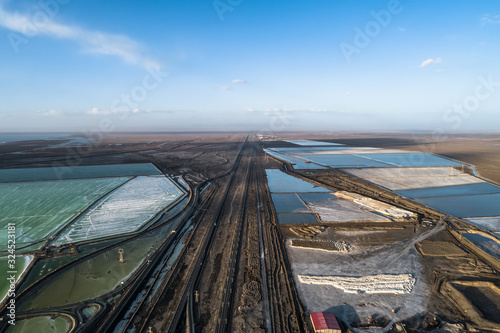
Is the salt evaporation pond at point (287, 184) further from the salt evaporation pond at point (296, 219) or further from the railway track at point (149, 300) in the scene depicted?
the railway track at point (149, 300)

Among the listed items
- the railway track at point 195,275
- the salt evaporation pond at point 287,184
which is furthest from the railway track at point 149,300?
the salt evaporation pond at point 287,184

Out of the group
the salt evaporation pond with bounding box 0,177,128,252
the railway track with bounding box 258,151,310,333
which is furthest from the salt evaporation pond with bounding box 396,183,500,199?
the salt evaporation pond with bounding box 0,177,128,252

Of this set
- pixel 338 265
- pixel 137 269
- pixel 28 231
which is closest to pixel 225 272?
pixel 137 269

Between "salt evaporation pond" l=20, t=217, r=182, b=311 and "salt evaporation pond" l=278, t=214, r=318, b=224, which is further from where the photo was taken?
"salt evaporation pond" l=278, t=214, r=318, b=224

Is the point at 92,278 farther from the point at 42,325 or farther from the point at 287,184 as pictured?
the point at 287,184

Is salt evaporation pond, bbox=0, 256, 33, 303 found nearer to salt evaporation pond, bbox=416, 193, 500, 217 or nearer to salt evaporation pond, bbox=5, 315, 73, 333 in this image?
salt evaporation pond, bbox=5, 315, 73, 333

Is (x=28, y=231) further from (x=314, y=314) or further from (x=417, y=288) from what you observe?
(x=417, y=288)

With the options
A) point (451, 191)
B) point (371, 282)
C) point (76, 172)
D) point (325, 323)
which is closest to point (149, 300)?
point (325, 323)
